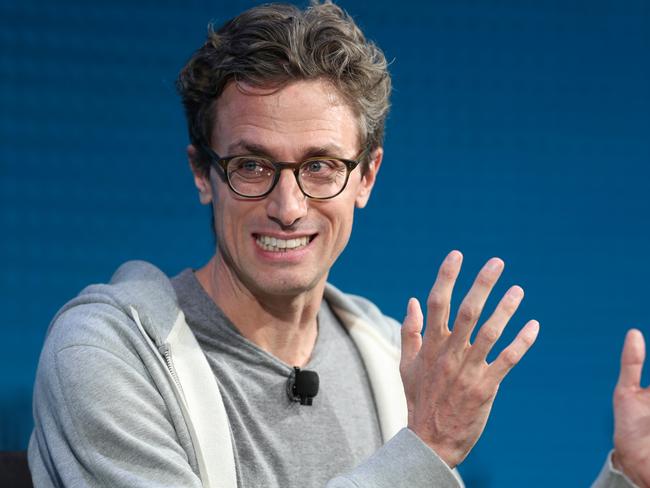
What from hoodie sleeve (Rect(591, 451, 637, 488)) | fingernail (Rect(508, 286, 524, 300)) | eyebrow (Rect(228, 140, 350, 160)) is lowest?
hoodie sleeve (Rect(591, 451, 637, 488))

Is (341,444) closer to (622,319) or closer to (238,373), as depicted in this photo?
(238,373)

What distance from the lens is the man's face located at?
1640mm

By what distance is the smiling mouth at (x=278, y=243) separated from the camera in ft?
5.45

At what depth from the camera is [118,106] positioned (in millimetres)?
2240

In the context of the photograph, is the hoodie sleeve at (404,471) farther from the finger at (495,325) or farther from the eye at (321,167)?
the eye at (321,167)

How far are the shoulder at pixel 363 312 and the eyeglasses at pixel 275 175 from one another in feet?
1.16

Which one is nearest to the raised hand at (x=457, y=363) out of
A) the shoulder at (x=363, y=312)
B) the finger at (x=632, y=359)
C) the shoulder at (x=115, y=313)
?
the finger at (x=632, y=359)

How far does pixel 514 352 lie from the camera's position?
1.34 m

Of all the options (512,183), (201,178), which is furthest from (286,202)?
(512,183)

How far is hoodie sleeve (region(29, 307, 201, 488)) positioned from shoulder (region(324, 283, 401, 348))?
531 millimetres

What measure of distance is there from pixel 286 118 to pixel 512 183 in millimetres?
974

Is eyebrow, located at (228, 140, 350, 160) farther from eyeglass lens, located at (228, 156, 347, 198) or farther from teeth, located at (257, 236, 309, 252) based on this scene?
teeth, located at (257, 236, 309, 252)

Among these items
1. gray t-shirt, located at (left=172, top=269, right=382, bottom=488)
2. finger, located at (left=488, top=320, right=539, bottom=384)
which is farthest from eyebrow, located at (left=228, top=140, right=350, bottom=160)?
finger, located at (left=488, top=320, right=539, bottom=384)

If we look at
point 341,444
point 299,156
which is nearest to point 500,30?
point 299,156
